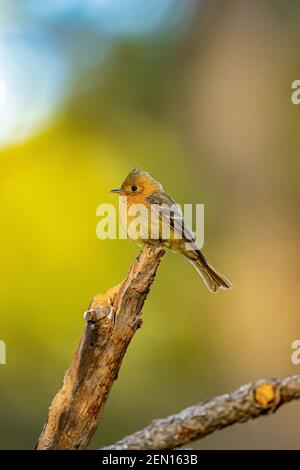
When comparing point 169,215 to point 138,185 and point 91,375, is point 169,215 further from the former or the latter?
point 91,375

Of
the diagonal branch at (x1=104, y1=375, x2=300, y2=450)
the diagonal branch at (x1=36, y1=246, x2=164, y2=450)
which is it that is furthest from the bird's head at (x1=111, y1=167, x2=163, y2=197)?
the diagonal branch at (x1=104, y1=375, x2=300, y2=450)

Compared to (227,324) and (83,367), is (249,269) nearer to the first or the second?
(227,324)

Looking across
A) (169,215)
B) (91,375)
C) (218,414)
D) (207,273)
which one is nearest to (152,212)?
(169,215)

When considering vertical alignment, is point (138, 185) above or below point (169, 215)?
above

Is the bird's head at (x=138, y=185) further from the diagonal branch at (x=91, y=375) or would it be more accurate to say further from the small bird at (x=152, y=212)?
the diagonal branch at (x=91, y=375)

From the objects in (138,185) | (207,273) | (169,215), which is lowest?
(207,273)

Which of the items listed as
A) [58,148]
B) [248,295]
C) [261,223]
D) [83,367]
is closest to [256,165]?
Result: [261,223]
